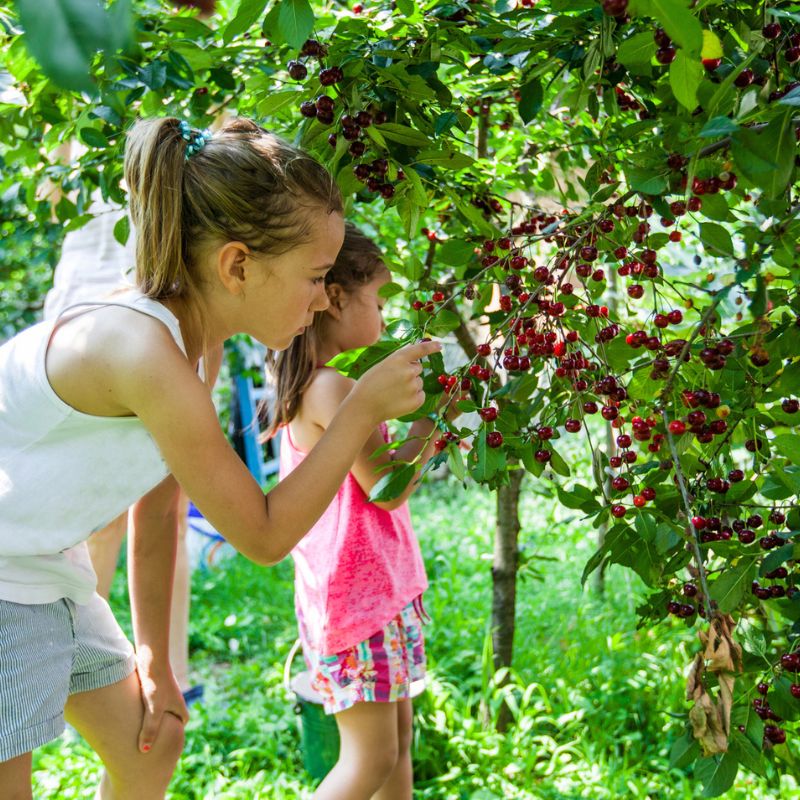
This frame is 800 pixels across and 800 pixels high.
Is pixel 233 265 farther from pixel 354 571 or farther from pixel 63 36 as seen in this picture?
pixel 63 36

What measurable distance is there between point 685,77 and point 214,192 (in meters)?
0.77

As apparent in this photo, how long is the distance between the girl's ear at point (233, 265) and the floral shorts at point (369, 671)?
2.75 feet

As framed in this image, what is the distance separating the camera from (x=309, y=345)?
6.38 ft

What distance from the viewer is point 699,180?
1.12m

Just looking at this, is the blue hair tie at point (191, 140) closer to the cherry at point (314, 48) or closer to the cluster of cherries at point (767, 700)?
the cherry at point (314, 48)

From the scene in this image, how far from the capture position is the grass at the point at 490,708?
2436 mm

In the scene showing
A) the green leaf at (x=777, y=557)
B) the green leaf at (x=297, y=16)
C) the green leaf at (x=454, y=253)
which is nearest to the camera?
the green leaf at (x=297, y=16)

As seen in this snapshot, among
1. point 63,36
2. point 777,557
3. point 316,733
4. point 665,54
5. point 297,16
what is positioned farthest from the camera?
point 316,733

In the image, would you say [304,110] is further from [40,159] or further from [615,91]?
[40,159]

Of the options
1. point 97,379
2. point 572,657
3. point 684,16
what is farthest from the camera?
point 572,657

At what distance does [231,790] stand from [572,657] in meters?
1.19

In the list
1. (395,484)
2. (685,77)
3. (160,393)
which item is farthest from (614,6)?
(160,393)

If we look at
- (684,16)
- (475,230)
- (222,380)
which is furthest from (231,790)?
(222,380)

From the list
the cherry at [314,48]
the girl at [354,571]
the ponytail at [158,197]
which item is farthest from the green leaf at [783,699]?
the ponytail at [158,197]
